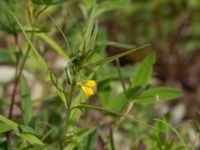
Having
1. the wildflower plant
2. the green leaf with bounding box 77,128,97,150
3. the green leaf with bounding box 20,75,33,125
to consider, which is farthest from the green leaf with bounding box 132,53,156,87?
the green leaf with bounding box 20,75,33,125

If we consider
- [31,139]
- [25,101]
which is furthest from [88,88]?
[25,101]

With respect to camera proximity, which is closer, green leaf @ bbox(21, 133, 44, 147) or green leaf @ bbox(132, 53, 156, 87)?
green leaf @ bbox(21, 133, 44, 147)

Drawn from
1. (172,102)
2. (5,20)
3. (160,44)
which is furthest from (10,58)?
(160,44)

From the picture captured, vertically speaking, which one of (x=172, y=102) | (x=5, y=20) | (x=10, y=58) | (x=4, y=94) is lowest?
(x=172, y=102)

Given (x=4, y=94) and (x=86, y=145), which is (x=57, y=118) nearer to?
(x=86, y=145)

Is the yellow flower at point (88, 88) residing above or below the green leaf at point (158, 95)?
above

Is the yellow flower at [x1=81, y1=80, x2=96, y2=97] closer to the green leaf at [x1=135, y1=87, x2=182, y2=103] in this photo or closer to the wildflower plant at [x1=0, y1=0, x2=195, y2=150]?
the wildflower plant at [x1=0, y1=0, x2=195, y2=150]

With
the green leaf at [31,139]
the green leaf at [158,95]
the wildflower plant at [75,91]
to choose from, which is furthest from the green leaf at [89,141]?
the green leaf at [31,139]

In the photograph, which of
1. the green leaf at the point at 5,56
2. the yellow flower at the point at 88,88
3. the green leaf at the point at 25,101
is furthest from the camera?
the green leaf at the point at 5,56

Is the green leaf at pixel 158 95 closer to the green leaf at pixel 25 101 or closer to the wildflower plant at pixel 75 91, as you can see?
the wildflower plant at pixel 75 91
